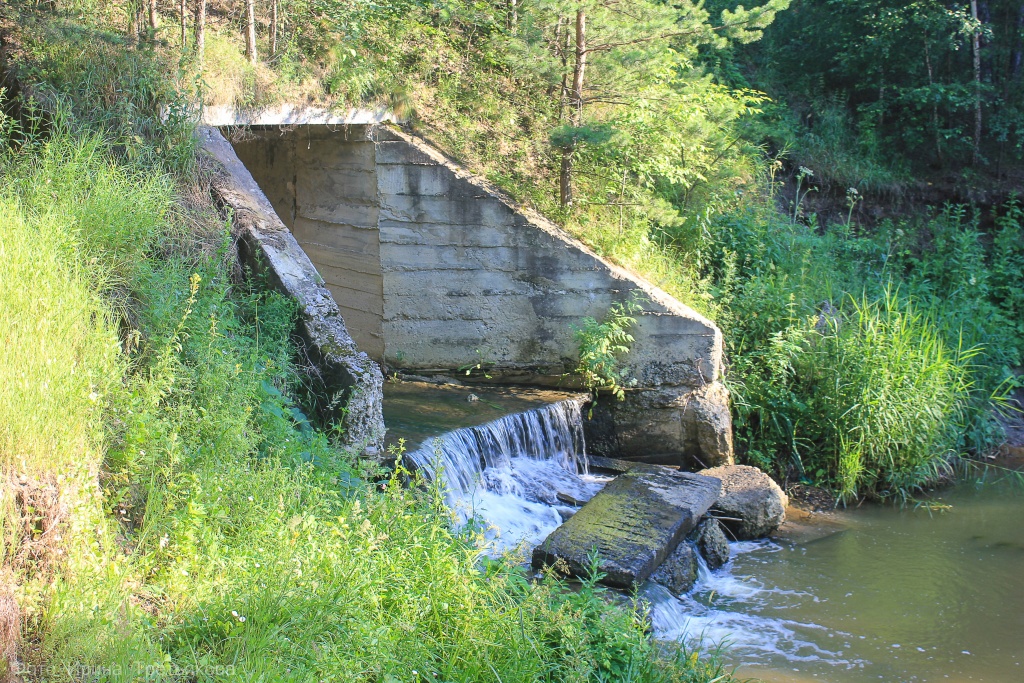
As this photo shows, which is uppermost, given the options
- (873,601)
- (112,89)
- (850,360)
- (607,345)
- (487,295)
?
(112,89)

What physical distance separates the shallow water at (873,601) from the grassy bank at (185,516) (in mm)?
964

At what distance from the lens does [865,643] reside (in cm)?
582

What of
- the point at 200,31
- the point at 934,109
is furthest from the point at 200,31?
the point at 934,109

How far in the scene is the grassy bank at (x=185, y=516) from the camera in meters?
3.28

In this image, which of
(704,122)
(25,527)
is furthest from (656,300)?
(25,527)

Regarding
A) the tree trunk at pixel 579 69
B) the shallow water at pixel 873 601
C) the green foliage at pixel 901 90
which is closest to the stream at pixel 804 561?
the shallow water at pixel 873 601

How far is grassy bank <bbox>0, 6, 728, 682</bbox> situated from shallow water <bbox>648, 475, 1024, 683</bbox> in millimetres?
964

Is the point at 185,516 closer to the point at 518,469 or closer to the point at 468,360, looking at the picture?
the point at 518,469

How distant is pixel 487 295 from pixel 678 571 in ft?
12.3

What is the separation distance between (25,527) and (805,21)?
46.3ft

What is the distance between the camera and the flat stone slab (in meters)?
5.97

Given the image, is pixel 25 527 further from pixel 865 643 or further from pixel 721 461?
pixel 721 461

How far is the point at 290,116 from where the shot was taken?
8.38 meters

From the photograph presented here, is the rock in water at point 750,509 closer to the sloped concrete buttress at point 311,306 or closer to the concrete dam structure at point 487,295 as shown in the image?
the concrete dam structure at point 487,295
